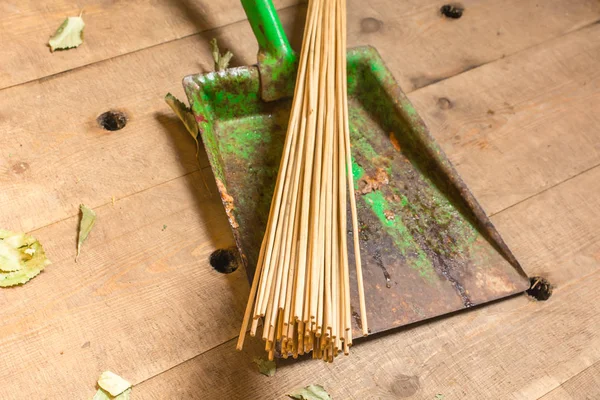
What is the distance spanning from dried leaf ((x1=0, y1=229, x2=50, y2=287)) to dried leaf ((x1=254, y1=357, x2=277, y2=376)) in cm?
35

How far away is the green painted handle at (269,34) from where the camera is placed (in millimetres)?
1099

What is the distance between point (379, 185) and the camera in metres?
→ 1.05

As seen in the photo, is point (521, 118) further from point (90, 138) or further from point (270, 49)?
point (90, 138)

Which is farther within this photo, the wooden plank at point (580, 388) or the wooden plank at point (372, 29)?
the wooden plank at point (372, 29)

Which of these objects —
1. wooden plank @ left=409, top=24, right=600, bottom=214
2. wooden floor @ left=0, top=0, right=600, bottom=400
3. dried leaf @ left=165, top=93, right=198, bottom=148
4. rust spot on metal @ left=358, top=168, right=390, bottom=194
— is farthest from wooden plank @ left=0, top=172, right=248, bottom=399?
wooden plank @ left=409, top=24, right=600, bottom=214

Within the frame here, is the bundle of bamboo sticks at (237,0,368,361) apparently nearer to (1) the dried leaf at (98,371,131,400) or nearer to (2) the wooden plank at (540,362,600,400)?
(1) the dried leaf at (98,371,131,400)

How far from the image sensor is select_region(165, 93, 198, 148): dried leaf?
43.0 inches

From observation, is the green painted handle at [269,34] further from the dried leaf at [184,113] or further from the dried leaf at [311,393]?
the dried leaf at [311,393]

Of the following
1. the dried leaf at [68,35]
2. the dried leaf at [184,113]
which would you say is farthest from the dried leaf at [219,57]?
the dried leaf at [68,35]

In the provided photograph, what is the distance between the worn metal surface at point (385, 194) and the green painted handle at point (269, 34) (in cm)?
5

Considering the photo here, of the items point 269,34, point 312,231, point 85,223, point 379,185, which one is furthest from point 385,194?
point 85,223

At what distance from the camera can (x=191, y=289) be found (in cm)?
95

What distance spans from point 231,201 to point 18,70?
0.52 m

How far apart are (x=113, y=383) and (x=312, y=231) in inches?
13.1
